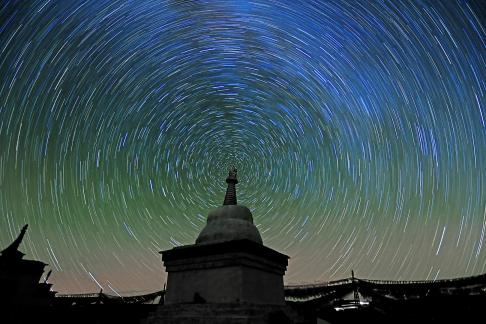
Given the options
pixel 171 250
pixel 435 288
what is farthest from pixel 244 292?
pixel 435 288

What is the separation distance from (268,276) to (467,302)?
9.41 m

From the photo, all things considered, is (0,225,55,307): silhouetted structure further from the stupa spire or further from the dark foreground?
the stupa spire

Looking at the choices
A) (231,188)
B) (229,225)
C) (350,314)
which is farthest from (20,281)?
(350,314)

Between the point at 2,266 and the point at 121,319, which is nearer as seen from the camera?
the point at 121,319

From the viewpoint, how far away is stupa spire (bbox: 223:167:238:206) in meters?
19.8

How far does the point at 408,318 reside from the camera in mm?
14219

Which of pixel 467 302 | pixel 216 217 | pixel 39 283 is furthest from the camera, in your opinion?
pixel 39 283

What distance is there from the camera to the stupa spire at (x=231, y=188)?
Result: 19.8 m

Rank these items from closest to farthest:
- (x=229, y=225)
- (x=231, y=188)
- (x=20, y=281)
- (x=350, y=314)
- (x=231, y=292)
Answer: (x=231, y=292), (x=350, y=314), (x=229, y=225), (x=20, y=281), (x=231, y=188)

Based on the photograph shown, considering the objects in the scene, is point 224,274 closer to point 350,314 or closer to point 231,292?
point 231,292

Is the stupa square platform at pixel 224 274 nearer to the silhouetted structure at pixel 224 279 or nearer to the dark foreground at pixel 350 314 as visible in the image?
the silhouetted structure at pixel 224 279

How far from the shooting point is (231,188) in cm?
2048

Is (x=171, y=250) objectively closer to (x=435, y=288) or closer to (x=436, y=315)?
(x=436, y=315)

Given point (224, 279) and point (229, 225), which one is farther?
point (229, 225)
